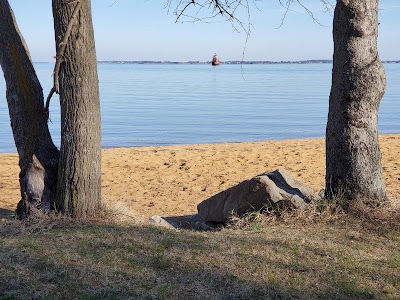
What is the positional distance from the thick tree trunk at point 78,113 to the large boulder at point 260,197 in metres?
1.95

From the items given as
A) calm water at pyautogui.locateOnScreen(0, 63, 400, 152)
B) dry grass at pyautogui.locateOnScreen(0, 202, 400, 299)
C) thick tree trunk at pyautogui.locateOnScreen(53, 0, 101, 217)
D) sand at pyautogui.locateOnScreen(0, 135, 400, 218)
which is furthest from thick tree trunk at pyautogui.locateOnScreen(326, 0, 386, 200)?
calm water at pyautogui.locateOnScreen(0, 63, 400, 152)

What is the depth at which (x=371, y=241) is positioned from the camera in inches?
263

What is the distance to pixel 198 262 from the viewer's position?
5.69 m

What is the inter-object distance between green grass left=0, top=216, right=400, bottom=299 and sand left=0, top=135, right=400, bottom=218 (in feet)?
9.59

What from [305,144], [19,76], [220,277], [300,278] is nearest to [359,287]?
[300,278]

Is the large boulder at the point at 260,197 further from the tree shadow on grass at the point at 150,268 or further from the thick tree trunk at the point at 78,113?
the thick tree trunk at the point at 78,113

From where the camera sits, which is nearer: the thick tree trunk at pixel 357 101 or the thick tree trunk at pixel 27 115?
the thick tree trunk at pixel 27 115

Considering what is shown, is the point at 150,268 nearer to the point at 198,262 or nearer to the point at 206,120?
the point at 198,262

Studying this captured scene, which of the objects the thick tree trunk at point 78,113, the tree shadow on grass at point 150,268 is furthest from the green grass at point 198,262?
the thick tree trunk at point 78,113

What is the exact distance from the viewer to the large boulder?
7.66m

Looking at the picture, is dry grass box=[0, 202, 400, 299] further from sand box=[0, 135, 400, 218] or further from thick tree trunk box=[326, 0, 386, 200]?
sand box=[0, 135, 400, 218]

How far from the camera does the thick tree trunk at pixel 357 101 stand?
7.41 metres

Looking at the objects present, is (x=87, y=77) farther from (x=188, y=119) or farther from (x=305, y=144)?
(x=188, y=119)

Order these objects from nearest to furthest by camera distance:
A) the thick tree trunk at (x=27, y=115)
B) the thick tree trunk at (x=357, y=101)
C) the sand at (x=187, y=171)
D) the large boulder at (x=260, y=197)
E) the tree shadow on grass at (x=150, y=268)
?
the tree shadow on grass at (x=150, y=268)
the thick tree trunk at (x=27, y=115)
the thick tree trunk at (x=357, y=101)
the large boulder at (x=260, y=197)
the sand at (x=187, y=171)
